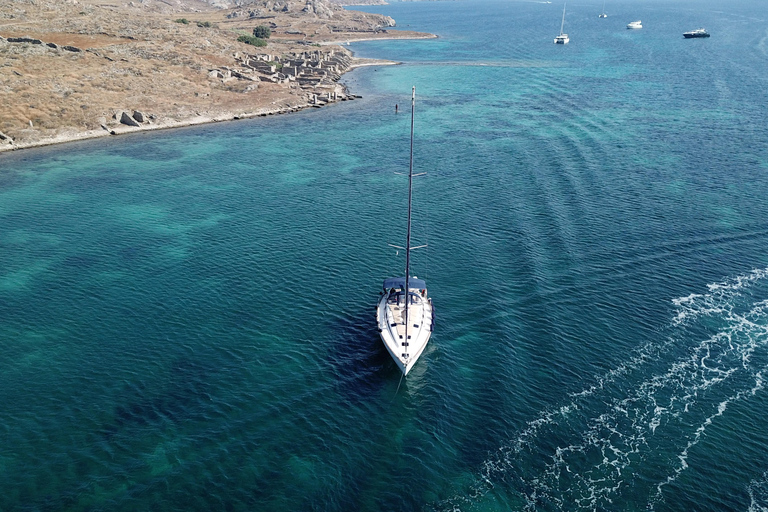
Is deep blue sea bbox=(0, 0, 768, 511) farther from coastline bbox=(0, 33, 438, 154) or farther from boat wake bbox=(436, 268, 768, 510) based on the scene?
coastline bbox=(0, 33, 438, 154)

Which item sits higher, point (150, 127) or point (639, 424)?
point (150, 127)

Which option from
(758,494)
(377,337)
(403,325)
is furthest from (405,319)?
(758,494)

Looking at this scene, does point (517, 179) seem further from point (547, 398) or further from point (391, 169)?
point (547, 398)

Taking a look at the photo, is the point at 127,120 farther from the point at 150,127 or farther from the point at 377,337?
the point at 377,337

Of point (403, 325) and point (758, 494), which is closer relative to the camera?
point (758, 494)

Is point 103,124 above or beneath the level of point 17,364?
above

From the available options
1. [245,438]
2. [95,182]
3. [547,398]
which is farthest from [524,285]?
[95,182]
